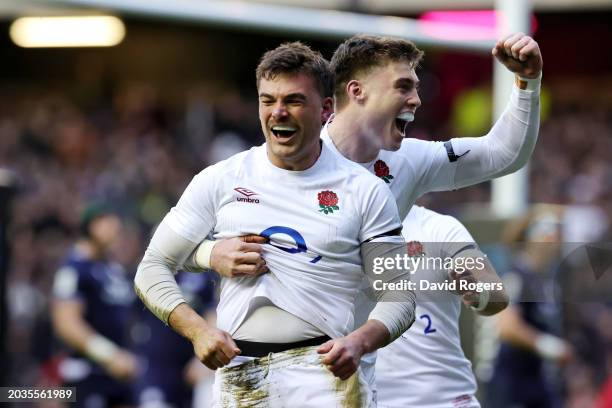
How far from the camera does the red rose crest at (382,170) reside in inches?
223

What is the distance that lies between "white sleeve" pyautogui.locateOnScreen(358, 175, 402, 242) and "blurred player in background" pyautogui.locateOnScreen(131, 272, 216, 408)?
7.17 m

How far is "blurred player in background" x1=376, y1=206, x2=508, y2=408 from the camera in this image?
614 cm

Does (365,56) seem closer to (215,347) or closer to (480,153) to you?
(480,153)

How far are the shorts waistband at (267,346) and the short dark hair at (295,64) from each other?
89 cm

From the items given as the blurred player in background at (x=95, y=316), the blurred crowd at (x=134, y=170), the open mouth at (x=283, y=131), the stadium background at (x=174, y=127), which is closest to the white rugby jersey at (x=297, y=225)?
the open mouth at (x=283, y=131)

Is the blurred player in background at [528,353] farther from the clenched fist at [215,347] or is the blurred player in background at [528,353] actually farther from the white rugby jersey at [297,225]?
the clenched fist at [215,347]

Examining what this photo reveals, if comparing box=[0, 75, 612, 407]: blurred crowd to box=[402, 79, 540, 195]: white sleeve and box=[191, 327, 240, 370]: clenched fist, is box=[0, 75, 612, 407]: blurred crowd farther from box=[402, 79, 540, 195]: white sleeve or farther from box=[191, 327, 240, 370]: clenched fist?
box=[191, 327, 240, 370]: clenched fist

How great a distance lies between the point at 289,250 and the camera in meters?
4.89

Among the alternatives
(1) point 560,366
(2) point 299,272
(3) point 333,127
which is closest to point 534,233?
(1) point 560,366

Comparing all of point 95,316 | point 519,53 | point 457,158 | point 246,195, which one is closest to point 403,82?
point 457,158

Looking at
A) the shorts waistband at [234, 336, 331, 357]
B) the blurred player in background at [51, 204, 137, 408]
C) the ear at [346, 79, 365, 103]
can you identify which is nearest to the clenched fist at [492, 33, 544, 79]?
the ear at [346, 79, 365, 103]

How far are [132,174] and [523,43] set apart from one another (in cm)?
1309

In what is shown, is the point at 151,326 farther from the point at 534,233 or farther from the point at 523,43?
the point at 523,43

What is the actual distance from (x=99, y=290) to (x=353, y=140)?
22.0 ft
